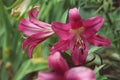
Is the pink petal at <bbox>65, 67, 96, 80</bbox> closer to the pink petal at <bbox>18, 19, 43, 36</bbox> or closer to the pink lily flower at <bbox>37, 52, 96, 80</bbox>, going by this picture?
the pink lily flower at <bbox>37, 52, 96, 80</bbox>

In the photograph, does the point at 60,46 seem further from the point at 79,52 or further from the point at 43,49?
the point at 43,49

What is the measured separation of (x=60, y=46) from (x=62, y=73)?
0.10 m

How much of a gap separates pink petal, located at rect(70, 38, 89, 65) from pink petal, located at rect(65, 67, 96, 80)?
0.34ft

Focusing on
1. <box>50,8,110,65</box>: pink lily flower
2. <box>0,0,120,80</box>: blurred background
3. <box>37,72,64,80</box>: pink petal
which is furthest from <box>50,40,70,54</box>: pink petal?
<box>0,0,120,80</box>: blurred background

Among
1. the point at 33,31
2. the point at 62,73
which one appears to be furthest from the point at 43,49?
the point at 62,73

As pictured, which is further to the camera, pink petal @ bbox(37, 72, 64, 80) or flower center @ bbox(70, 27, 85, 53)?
flower center @ bbox(70, 27, 85, 53)

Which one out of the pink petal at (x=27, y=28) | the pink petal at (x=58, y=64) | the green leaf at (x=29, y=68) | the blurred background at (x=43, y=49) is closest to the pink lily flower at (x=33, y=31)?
the pink petal at (x=27, y=28)

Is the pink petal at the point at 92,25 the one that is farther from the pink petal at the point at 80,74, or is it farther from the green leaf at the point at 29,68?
the green leaf at the point at 29,68

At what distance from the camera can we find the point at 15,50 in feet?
7.58

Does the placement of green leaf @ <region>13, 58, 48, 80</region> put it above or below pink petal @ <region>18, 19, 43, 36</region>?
below

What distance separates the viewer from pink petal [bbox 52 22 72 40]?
2.69ft

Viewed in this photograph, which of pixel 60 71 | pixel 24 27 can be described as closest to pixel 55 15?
pixel 24 27

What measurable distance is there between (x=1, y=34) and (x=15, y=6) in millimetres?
1243

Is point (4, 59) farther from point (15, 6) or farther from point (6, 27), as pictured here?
point (15, 6)
